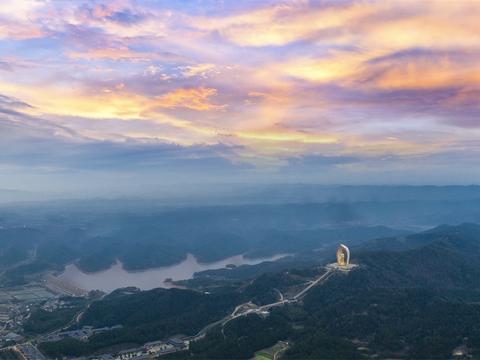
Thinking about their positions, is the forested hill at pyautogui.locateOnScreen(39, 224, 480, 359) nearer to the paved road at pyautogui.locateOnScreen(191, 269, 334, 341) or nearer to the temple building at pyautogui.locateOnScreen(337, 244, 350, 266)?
the paved road at pyautogui.locateOnScreen(191, 269, 334, 341)

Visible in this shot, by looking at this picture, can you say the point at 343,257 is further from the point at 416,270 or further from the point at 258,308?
the point at 258,308

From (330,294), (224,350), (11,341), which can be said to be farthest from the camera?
(330,294)

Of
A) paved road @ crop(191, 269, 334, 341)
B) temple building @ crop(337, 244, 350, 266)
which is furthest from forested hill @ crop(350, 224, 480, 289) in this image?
paved road @ crop(191, 269, 334, 341)

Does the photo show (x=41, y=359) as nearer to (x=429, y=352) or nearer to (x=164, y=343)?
(x=164, y=343)

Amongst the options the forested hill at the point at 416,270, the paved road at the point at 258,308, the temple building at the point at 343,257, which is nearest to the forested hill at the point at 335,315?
the forested hill at the point at 416,270

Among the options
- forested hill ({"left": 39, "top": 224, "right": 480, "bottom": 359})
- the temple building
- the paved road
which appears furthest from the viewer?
the temple building

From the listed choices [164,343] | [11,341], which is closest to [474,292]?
[164,343]

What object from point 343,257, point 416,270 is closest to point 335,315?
point 343,257

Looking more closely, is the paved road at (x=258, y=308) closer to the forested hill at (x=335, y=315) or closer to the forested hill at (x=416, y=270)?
the forested hill at (x=335, y=315)

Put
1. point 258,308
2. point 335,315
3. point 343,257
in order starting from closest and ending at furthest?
point 335,315 → point 258,308 → point 343,257

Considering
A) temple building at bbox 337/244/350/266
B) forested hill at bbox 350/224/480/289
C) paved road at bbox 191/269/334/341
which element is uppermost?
temple building at bbox 337/244/350/266

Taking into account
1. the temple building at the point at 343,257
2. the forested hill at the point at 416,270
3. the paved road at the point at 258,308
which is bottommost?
the paved road at the point at 258,308
